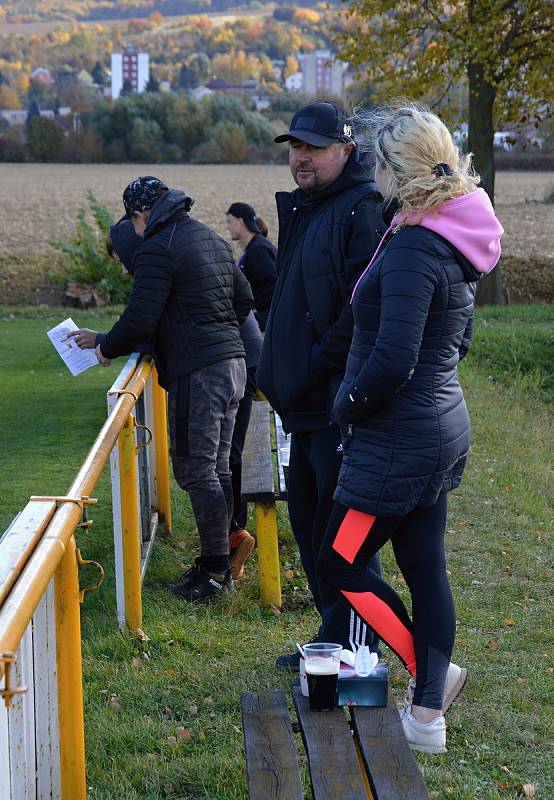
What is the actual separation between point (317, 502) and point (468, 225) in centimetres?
138

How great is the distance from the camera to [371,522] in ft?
11.5

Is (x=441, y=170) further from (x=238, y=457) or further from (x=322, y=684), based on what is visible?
(x=238, y=457)

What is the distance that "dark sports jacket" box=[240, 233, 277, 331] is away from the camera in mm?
7621

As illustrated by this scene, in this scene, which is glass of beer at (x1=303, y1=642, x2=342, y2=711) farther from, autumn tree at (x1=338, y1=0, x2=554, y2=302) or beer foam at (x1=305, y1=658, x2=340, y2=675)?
autumn tree at (x1=338, y1=0, x2=554, y2=302)

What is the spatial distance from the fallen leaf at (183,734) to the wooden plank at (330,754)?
0.76 m

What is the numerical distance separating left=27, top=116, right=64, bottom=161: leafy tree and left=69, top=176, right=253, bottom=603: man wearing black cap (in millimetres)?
73701

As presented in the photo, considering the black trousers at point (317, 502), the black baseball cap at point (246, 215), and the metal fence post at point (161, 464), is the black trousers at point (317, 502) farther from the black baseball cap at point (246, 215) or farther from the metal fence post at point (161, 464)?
the black baseball cap at point (246, 215)

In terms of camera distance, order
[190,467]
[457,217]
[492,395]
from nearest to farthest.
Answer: [457,217] → [190,467] → [492,395]

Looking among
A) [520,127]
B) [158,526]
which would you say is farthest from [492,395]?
[520,127]

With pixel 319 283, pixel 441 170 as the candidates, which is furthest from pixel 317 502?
pixel 441 170

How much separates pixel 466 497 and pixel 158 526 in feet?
7.03

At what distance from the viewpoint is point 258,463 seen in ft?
19.0

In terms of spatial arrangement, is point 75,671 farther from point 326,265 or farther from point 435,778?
point 326,265

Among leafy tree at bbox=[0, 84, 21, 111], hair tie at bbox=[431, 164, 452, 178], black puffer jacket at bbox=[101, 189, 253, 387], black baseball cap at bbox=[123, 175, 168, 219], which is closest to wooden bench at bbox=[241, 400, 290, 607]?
black puffer jacket at bbox=[101, 189, 253, 387]
